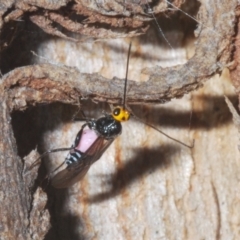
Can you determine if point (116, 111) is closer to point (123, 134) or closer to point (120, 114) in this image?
point (120, 114)

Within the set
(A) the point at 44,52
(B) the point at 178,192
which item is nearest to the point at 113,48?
(A) the point at 44,52

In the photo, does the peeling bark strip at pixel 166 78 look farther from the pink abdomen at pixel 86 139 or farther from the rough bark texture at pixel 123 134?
the pink abdomen at pixel 86 139

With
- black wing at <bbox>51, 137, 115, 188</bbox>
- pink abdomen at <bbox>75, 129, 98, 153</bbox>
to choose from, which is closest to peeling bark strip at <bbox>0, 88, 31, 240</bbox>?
black wing at <bbox>51, 137, 115, 188</bbox>

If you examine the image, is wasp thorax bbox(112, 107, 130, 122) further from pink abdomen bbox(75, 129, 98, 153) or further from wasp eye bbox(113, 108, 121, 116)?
pink abdomen bbox(75, 129, 98, 153)

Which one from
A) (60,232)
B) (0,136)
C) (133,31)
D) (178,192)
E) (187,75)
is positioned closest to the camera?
(0,136)

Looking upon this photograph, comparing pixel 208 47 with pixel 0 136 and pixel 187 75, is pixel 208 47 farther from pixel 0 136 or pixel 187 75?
pixel 0 136

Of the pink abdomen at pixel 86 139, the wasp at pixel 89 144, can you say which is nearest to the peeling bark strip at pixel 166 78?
the wasp at pixel 89 144

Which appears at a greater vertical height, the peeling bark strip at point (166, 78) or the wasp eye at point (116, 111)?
the peeling bark strip at point (166, 78)
